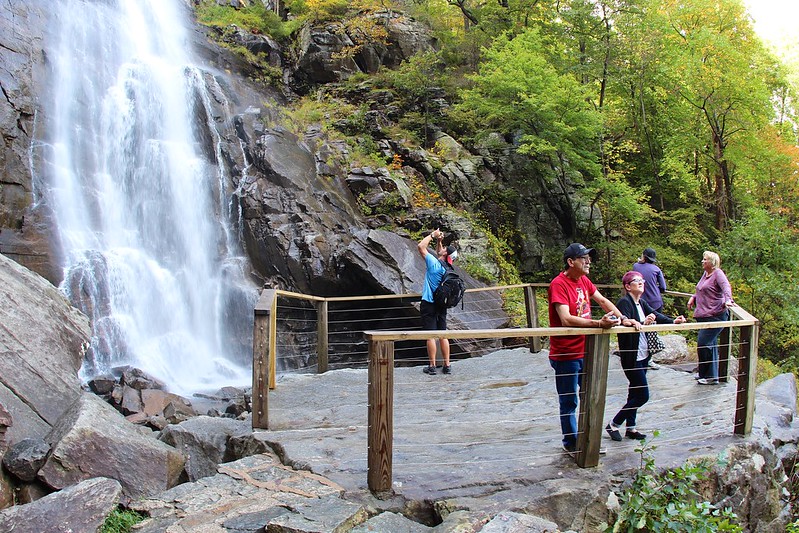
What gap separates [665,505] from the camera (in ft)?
12.9

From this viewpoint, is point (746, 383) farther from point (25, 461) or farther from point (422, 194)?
point (422, 194)

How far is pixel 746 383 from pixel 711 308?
1.81 m

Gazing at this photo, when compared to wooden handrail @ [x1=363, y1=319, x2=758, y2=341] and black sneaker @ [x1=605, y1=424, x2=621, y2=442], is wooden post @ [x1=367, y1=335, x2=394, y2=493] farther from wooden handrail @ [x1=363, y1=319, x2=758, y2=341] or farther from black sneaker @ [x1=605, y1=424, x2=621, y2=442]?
black sneaker @ [x1=605, y1=424, x2=621, y2=442]

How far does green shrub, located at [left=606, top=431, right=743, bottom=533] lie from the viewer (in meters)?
3.74

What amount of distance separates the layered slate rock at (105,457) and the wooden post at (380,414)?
1.67 meters

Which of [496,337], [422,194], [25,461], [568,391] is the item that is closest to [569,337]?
[568,391]

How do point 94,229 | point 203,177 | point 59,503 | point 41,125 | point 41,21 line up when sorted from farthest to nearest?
point 41,21 → point 203,177 → point 41,125 → point 94,229 → point 59,503

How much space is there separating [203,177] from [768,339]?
15.9 meters

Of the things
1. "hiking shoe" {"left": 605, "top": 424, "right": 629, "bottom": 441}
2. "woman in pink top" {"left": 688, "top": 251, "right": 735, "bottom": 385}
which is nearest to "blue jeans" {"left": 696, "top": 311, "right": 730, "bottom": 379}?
"woman in pink top" {"left": 688, "top": 251, "right": 735, "bottom": 385}

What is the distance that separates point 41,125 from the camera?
14.2 m

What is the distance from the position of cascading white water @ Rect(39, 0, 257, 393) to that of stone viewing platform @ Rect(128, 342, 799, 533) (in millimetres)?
6389

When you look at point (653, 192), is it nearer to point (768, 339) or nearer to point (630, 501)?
point (768, 339)

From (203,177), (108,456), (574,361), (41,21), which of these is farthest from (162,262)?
(574,361)

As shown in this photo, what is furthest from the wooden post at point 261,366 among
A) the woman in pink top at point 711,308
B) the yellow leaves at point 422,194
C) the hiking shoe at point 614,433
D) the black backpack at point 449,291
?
the yellow leaves at point 422,194
